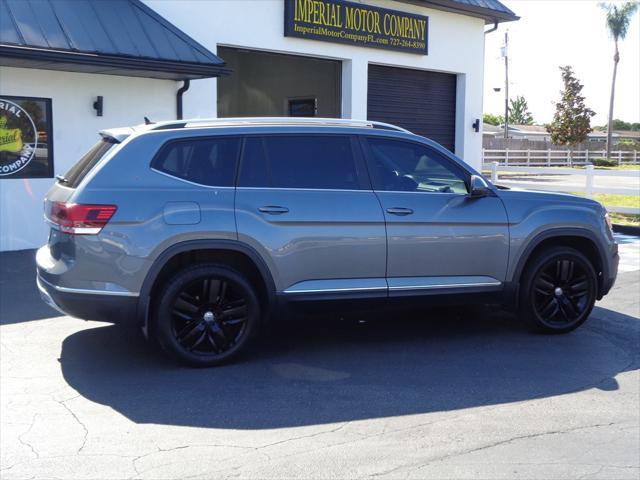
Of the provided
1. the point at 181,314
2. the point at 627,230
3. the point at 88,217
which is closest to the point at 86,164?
the point at 88,217

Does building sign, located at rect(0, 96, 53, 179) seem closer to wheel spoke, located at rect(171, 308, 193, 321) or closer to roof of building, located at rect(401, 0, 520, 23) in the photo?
wheel spoke, located at rect(171, 308, 193, 321)

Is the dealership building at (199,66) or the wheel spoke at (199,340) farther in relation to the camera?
the dealership building at (199,66)

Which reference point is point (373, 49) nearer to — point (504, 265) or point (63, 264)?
point (504, 265)

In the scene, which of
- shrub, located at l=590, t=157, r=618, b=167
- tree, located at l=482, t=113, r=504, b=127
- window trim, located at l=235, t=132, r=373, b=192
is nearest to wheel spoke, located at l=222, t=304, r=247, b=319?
window trim, located at l=235, t=132, r=373, b=192

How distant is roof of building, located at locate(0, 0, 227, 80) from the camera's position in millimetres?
9992

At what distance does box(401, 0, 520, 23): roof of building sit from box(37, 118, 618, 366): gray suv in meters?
10.3

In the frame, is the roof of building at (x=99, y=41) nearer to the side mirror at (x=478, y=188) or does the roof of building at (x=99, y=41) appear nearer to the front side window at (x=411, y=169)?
the front side window at (x=411, y=169)

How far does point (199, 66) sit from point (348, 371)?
6.97m

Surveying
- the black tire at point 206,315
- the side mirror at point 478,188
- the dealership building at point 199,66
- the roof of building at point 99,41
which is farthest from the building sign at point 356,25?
the black tire at point 206,315

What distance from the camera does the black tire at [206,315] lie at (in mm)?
5781

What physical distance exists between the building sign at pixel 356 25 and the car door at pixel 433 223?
8.15 meters

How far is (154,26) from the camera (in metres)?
11.8

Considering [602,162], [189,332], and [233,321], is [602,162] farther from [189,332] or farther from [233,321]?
[189,332]

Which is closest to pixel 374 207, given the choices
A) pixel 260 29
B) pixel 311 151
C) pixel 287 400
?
pixel 311 151
